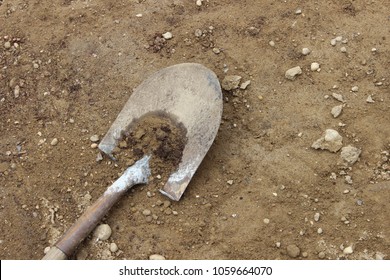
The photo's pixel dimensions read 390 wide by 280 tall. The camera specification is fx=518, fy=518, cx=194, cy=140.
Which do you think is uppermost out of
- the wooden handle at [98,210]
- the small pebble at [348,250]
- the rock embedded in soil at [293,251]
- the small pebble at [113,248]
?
the wooden handle at [98,210]

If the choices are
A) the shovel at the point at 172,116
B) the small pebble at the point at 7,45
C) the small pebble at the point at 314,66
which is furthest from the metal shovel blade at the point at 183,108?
the small pebble at the point at 7,45

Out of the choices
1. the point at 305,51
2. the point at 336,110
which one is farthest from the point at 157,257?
the point at 305,51

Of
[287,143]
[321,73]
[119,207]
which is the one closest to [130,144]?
[119,207]

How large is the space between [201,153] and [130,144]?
0.39 meters

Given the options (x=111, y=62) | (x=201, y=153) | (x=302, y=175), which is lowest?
(x=302, y=175)

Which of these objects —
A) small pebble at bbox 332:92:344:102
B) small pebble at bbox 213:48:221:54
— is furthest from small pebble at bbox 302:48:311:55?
small pebble at bbox 213:48:221:54

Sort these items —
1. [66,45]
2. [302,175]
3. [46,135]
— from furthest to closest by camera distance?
[66,45]
[46,135]
[302,175]

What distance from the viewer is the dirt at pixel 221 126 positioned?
2.53 meters

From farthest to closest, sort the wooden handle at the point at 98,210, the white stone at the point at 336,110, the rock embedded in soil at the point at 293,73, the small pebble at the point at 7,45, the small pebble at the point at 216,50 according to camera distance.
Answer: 1. the small pebble at the point at 7,45
2. the small pebble at the point at 216,50
3. the rock embedded in soil at the point at 293,73
4. the white stone at the point at 336,110
5. the wooden handle at the point at 98,210

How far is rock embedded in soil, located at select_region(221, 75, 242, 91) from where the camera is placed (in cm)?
286

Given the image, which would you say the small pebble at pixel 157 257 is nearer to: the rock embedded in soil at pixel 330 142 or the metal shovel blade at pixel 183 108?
the metal shovel blade at pixel 183 108

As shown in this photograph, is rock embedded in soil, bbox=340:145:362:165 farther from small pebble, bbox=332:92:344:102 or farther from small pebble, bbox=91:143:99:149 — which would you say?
small pebble, bbox=91:143:99:149

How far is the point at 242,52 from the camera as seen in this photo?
117 inches

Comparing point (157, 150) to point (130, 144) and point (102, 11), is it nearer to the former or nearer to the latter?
point (130, 144)
